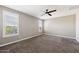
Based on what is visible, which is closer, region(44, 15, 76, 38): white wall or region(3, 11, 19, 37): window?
region(3, 11, 19, 37): window

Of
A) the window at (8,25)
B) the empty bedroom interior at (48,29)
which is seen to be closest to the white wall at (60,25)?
the empty bedroom interior at (48,29)

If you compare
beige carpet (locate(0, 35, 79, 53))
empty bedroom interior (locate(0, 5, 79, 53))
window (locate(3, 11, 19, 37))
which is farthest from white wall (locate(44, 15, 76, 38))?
window (locate(3, 11, 19, 37))

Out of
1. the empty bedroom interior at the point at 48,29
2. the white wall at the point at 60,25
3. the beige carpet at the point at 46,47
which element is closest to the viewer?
the beige carpet at the point at 46,47

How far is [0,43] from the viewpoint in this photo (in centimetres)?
186

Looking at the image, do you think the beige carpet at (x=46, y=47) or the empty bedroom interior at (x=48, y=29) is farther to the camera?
the empty bedroom interior at (x=48, y=29)

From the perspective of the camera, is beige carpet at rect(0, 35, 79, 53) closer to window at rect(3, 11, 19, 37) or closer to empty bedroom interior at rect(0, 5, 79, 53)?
empty bedroom interior at rect(0, 5, 79, 53)

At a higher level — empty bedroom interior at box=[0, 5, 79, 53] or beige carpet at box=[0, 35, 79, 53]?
empty bedroom interior at box=[0, 5, 79, 53]

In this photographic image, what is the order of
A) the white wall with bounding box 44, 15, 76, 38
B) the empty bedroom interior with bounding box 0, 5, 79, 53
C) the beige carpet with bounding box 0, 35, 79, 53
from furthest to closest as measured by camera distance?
the white wall with bounding box 44, 15, 76, 38
the empty bedroom interior with bounding box 0, 5, 79, 53
the beige carpet with bounding box 0, 35, 79, 53

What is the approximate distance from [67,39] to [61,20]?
82 centimetres

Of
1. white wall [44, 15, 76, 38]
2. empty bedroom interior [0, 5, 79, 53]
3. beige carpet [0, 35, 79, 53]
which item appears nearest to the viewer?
beige carpet [0, 35, 79, 53]

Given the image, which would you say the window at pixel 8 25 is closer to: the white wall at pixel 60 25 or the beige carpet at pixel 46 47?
the beige carpet at pixel 46 47
